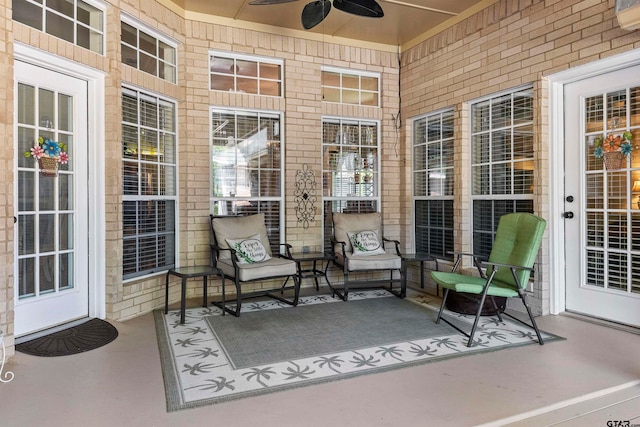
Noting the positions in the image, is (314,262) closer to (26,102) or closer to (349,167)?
(349,167)

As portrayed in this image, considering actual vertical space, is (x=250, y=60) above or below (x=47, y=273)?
above

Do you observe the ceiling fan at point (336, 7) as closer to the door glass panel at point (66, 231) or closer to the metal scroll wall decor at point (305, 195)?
the metal scroll wall decor at point (305, 195)

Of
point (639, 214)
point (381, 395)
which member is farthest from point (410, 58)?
point (381, 395)

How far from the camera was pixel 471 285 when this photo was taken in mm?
3359

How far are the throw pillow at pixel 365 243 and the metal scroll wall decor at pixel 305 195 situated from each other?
22.4 inches

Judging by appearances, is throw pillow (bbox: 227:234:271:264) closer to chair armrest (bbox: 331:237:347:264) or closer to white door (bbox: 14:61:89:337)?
chair armrest (bbox: 331:237:347:264)

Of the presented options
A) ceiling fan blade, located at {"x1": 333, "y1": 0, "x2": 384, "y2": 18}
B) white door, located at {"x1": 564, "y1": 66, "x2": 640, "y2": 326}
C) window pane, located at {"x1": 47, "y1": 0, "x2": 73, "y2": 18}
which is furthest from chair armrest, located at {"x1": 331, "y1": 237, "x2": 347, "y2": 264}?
window pane, located at {"x1": 47, "y1": 0, "x2": 73, "y2": 18}

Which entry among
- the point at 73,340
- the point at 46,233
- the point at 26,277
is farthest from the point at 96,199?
the point at 73,340

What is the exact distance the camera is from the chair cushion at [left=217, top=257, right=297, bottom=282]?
409 centimetres

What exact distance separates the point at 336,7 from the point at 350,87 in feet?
7.11

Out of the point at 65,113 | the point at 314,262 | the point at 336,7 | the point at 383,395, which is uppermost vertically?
the point at 336,7

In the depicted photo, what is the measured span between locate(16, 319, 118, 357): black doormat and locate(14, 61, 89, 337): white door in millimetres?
169

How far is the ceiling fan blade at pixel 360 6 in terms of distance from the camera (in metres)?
3.51

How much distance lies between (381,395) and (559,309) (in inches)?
95.5
